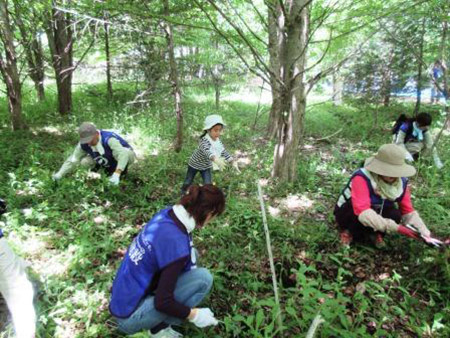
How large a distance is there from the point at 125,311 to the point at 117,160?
2.83 metres

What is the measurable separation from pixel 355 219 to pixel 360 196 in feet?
1.08

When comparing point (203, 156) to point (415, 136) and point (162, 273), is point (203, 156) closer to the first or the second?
point (162, 273)

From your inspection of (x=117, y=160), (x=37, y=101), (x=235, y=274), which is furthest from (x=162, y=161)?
(x=37, y=101)

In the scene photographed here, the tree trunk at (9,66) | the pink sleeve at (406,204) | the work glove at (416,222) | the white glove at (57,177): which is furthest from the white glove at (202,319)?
the tree trunk at (9,66)

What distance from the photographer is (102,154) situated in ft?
14.8

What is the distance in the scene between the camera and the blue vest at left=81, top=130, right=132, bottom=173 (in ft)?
14.5

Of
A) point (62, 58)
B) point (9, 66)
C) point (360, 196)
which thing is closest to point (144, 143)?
point (9, 66)

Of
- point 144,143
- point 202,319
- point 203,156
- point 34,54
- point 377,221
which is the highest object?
point 34,54

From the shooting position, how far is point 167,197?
15.1 feet

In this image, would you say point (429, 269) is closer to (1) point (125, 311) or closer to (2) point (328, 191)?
(2) point (328, 191)

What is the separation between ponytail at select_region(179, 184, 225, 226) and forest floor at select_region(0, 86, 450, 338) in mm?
777

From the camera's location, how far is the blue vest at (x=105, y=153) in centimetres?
443

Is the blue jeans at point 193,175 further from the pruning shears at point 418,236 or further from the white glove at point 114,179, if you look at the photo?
the pruning shears at point 418,236

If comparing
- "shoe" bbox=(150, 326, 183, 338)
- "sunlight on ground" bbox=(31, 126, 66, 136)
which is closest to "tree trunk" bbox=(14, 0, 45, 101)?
"sunlight on ground" bbox=(31, 126, 66, 136)
